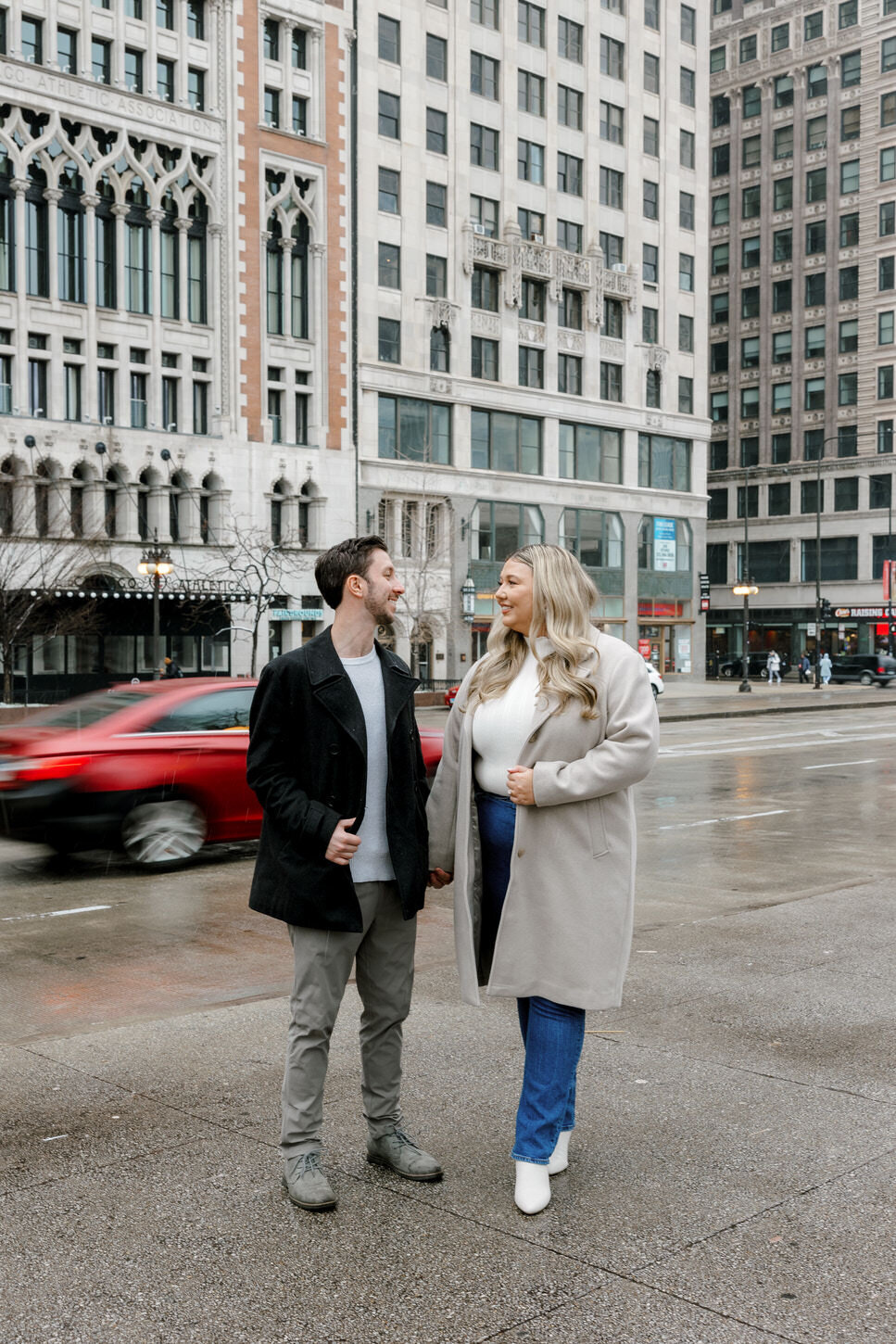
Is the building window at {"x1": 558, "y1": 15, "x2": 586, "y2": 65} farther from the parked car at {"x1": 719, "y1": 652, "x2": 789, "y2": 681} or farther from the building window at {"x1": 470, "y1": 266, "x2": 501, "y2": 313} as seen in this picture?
the parked car at {"x1": 719, "y1": 652, "x2": 789, "y2": 681}

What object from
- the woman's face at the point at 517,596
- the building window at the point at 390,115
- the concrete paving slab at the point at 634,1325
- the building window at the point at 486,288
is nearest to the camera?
the concrete paving slab at the point at 634,1325

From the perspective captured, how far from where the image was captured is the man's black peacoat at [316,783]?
4039 mm

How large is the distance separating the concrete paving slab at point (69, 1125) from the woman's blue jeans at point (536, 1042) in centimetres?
132

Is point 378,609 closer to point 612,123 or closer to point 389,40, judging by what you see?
point 389,40

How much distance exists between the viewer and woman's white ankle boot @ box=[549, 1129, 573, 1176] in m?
4.27

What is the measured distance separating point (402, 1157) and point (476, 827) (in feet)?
3.57

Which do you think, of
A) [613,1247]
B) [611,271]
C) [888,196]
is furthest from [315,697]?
[888,196]

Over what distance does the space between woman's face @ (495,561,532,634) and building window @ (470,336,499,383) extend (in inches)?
2106

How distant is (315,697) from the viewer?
4.07 meters

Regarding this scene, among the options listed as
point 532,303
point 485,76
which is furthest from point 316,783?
point 485,76

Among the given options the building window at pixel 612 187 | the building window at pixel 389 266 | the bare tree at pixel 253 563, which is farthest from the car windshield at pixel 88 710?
the building window at pixel 612 187

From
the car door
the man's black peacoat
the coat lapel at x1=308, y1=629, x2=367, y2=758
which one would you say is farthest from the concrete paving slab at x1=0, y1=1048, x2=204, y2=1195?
the car door

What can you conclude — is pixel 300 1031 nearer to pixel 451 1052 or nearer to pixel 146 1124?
pixel 146 1124

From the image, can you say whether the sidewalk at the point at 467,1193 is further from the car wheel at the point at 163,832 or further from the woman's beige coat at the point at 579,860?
the car wheel at the point at 163,832
